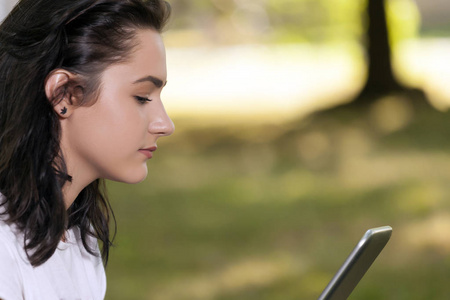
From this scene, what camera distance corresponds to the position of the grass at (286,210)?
5012 mm

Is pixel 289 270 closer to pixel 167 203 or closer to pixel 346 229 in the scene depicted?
pixel 346 229

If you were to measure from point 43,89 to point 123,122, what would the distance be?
7.3 inches

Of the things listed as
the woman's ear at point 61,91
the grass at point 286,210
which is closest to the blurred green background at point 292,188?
the grass at point 286,210

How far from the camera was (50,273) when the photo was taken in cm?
153

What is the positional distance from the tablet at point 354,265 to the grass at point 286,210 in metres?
3.52

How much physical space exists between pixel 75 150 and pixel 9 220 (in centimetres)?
21

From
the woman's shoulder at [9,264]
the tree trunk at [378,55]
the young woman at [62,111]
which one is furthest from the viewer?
the tree trunk at [378,55]

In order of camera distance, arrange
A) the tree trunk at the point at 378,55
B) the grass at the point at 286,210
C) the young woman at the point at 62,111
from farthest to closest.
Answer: the tree trunk at the point at 378,55 → the grass at the point at 286,210 → the young woman at the point at 62,111

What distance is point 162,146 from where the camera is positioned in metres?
8.74

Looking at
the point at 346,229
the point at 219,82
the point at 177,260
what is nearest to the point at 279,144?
the point at 346,229

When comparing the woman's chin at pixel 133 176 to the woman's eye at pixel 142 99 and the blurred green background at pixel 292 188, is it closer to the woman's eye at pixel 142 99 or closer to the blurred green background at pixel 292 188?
the woman's eye at pixel 142 99

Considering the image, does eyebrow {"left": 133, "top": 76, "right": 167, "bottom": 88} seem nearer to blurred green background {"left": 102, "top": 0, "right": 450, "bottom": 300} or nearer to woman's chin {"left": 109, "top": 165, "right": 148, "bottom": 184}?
woman's chin {"left": 109, "top": 165, "right": 148, "bottom": 184}

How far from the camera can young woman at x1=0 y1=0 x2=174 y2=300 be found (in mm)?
1518

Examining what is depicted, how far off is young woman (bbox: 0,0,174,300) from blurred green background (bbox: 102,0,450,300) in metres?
0.58
